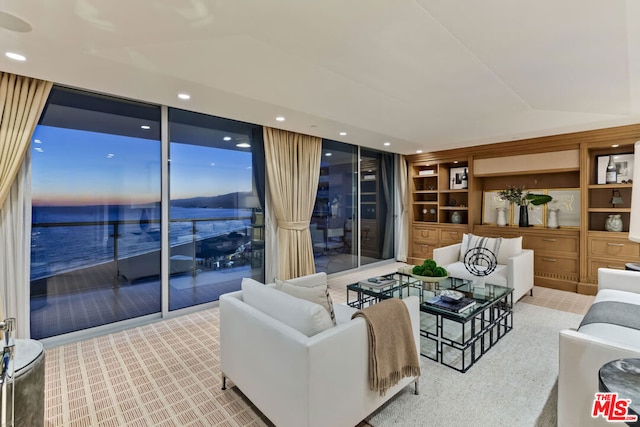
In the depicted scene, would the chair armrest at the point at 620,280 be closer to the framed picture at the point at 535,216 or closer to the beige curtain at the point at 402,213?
the framed picture at the point at 535,216

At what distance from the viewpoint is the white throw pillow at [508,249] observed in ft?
13.9

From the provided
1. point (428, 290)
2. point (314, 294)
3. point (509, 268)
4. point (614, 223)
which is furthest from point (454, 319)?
point (614, 223)

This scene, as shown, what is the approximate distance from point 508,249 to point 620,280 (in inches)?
56.0

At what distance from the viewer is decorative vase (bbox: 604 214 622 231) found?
423cm

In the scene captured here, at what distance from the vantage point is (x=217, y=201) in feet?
12.9

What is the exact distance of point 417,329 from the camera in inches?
82.1

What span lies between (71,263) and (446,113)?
4481mm

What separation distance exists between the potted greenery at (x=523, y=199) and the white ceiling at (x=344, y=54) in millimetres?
1584

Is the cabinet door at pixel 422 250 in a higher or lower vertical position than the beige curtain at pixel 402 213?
lower

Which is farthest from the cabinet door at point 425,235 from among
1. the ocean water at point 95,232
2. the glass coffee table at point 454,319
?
the ocean water at point 95,232

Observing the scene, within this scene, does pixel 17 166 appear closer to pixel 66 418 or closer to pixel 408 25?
pixel 66 418

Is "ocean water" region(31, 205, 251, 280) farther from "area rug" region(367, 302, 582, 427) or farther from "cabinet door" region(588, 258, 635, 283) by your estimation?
"cabinet door" region(588, 258, 635, 283)

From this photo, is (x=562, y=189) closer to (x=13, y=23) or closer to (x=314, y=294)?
(x=314, y=294)

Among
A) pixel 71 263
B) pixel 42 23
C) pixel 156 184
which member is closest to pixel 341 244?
pixel 156 184
